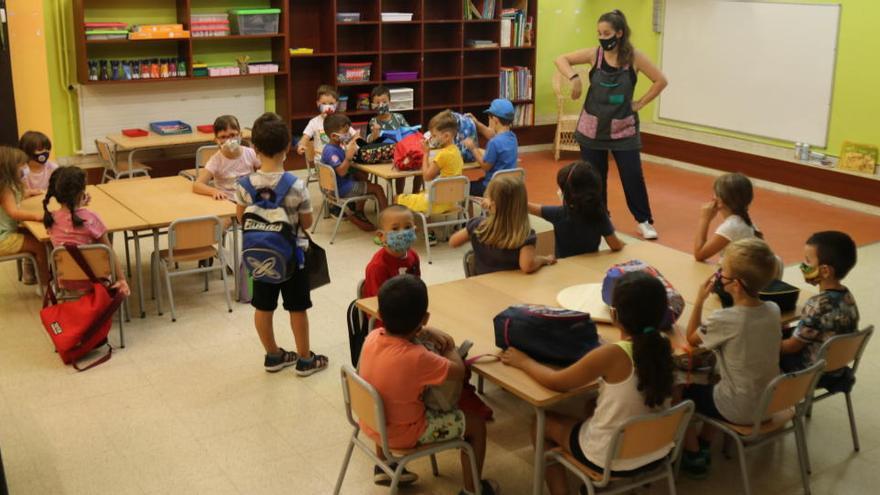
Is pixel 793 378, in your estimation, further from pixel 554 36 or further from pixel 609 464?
pixel 554 36

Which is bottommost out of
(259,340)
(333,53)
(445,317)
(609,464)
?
(259,340)

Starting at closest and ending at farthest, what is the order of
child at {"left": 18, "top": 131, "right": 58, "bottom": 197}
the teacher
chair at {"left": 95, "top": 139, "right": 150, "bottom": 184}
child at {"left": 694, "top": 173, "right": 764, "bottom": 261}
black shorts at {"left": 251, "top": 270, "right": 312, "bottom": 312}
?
child at {"left": 694, "top": 173, "right": 764, "bottom": 261} < black shorts at {"left": 251, "top": 270, "right": 312, "bottom": 312} < child at {"left": 18, "top": 131, "right": 58, "bottom": 197} < the teacher < chair at {"left": 95, "top": 139, "right": 150, "bottom": 184}

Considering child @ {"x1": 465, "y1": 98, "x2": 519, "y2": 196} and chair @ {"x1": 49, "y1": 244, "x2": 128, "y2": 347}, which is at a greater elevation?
child @ {"x1": 465, "y1": 98, "x2": 519, "y2": 196}

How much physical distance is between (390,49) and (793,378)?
7118mm

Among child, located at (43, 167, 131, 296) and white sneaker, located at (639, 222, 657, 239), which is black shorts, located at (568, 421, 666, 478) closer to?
child, located at (43, 167, 131, 296)

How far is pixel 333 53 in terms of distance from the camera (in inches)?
361

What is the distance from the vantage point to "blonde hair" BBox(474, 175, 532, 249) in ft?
13.7

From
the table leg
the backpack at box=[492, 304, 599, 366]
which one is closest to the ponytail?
the backpack at box=[492, 304, 599, 366]

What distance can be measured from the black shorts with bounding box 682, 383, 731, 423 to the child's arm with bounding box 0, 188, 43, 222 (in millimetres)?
3678

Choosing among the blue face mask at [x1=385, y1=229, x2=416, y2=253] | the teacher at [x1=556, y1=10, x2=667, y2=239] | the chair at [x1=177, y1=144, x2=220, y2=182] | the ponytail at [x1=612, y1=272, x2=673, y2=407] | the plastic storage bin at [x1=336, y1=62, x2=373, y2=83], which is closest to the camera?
the ponytail at [x1=612, y1=272, x2=673, y2=407]

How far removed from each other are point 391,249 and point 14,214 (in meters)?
2.50

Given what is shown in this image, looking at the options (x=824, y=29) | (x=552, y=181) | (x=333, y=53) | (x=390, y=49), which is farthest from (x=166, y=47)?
(x=824, y=29)

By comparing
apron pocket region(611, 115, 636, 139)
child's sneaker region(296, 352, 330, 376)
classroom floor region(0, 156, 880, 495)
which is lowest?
classroom floor region(0, 156, 880, 495)

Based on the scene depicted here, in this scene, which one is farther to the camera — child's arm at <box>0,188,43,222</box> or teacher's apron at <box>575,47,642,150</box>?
teacher's apron at <box>575,47,642,150</box>
